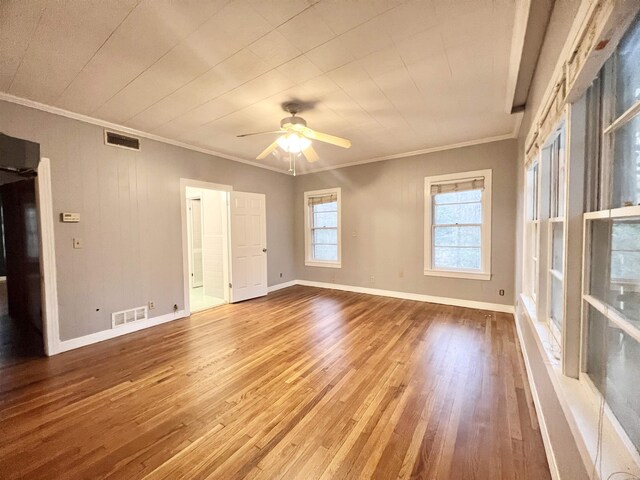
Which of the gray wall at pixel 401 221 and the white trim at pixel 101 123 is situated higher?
the white trim at pixel 101 123

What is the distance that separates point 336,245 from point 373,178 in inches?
62.1

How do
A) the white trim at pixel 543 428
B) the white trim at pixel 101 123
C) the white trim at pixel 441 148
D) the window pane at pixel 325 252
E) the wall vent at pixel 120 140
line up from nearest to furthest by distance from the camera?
the white trim at pixel 543 428
the white trim at pixel 101 123
the wall vent at pixel 120 140
the white trim at pixel 441 148
the window pane at pixel 325 252

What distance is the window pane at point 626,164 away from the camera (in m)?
0.84

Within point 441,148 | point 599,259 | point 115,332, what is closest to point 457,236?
point 441,148

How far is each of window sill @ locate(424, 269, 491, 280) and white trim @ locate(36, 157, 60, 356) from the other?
4.95 m

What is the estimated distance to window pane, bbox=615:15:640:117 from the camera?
839mm

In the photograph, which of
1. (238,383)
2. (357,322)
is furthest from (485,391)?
(238,383)

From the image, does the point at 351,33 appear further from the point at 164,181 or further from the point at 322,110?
the point at 164,181

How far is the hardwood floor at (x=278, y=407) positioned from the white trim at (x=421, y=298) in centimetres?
77

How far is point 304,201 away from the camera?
589 centimetres

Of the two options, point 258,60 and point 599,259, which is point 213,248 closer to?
point 258,60

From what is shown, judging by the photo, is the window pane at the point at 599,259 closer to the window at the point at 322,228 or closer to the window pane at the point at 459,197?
the window pane at the point at 459,197

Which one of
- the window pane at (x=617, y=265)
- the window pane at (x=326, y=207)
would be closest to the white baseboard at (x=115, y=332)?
the window pane at (x=326, y=207)

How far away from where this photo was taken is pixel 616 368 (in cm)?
95
